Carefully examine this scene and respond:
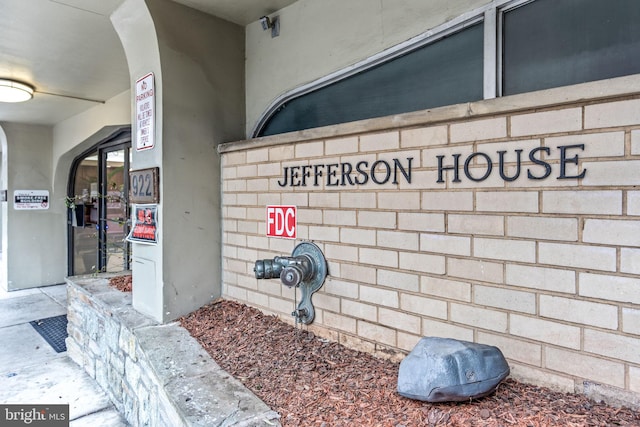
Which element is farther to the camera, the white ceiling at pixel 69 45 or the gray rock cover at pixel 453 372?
the white ceiling at pixel 69 45

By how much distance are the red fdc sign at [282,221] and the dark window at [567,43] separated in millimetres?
1538

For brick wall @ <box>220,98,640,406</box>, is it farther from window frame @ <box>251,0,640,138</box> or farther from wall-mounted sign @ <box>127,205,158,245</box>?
wall-mounted sign @ <box>127,205,158,245</box>

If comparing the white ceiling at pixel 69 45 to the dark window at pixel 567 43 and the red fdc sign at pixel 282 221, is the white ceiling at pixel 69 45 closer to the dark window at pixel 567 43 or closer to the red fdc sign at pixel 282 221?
the red fdc sign at pixel 282 221

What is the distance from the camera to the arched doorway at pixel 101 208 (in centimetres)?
A: 608

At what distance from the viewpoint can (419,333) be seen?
7.00ft

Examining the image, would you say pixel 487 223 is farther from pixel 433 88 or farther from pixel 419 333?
pixel 433 88

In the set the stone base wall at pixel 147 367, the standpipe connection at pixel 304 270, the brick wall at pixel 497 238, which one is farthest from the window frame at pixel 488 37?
the stone base wall at pixel 147 367

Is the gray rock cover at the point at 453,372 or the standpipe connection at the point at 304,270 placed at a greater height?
the standpipe connection at the point at 304,270

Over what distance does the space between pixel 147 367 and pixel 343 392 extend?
140 cm

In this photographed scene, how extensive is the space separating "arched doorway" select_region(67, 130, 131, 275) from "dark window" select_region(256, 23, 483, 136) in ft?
11.9

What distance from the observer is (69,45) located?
151 inches

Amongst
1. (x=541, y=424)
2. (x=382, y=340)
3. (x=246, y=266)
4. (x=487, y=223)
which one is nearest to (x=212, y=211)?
(x=246, y=266)

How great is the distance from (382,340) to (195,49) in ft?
8.76

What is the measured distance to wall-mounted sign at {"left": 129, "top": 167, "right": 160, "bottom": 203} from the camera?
3.10 m
